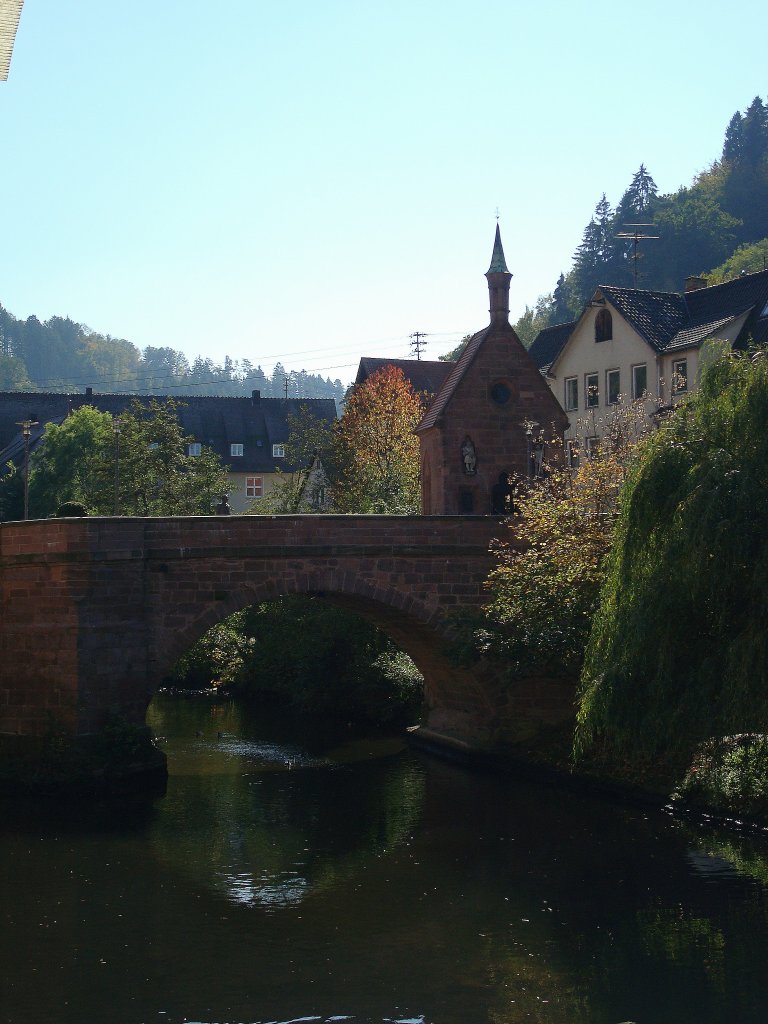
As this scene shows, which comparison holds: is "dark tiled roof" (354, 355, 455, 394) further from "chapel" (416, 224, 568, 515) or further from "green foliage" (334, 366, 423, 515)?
"chapel" (416, 224, 568, 515)

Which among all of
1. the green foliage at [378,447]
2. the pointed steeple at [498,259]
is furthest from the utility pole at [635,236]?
the pointed steeple at [498,259]

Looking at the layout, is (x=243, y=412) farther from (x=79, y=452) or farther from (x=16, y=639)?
(x=16, y=639)

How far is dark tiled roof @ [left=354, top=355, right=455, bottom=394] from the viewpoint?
6400 cm

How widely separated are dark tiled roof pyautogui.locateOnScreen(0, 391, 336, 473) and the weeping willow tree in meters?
54.8

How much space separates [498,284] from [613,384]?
13471mm

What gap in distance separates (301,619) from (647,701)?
18647 millimetres

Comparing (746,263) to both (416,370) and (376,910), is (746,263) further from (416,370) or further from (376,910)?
(376,910)

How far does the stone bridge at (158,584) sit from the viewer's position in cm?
2423

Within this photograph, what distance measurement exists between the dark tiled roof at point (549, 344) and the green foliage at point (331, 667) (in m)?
16.7

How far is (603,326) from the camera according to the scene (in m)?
43.9

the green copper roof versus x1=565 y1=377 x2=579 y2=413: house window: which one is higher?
the green copper roof

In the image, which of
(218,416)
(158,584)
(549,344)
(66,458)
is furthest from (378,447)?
(218,416)

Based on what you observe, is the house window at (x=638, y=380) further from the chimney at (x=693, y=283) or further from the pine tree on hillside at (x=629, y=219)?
the pine tree on hillside at (x=629, y=219)

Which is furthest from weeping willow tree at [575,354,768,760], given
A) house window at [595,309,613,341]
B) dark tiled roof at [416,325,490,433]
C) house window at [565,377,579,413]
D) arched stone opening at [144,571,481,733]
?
house window at [565,377,579,413]
